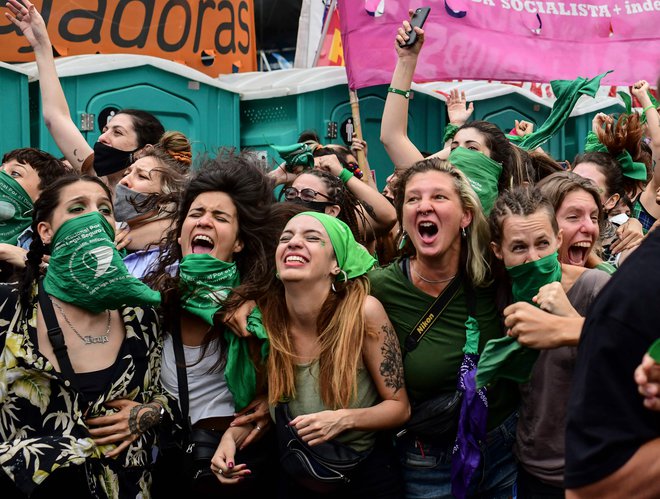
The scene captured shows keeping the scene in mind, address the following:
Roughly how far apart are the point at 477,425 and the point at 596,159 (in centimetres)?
220

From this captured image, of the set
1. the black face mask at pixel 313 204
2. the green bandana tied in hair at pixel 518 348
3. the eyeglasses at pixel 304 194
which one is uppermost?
the eyeglasses at pixel 304 194

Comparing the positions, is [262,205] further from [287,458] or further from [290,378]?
[287,458]

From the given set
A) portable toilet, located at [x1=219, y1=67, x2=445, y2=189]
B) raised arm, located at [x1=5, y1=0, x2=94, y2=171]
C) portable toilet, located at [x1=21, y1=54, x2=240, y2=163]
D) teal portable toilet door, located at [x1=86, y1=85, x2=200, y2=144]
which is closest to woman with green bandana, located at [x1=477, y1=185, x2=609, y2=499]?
raised arm, located at [x1=5, y1=0, x2=94, y2=171]

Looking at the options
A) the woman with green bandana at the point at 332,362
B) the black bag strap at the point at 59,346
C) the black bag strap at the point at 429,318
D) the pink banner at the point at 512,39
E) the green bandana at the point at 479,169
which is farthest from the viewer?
the pink banner at the point at 512,39

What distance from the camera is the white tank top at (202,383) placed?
3.27m

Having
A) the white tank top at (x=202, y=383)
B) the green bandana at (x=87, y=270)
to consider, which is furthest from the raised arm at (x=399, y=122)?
the green bandana at (x=87, y=270)

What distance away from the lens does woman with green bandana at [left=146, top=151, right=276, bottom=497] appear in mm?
3232

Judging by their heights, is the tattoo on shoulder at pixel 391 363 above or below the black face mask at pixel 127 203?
below

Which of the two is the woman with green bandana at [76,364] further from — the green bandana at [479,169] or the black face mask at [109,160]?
the green bandana at [479,169]

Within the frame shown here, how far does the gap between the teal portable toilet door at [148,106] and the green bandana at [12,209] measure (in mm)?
2112

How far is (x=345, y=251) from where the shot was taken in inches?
132

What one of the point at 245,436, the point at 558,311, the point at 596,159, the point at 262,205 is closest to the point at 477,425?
the point at 558,311

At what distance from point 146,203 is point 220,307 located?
90 cm

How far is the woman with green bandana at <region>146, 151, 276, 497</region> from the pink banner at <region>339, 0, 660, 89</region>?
2.63m
